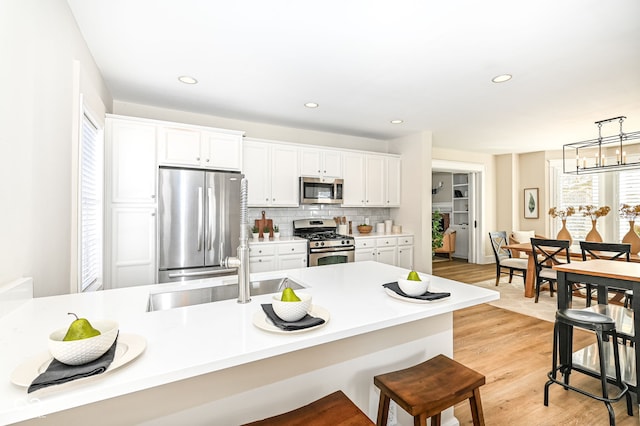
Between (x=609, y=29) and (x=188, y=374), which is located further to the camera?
(x=609, y=29)

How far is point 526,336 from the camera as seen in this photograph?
3.31m

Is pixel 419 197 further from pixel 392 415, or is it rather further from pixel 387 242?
pixel 392 415

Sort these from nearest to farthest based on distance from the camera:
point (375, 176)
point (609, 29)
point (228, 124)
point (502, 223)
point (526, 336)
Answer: point (609, 29) → point (526, 336) → point (228, 124) → point (375, 176) → point (502, 223)

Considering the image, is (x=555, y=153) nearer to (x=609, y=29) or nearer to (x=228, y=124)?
(x=609, y=29)

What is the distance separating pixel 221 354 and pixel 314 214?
403cm

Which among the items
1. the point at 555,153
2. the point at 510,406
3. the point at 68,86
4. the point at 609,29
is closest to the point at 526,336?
the point at 510,406

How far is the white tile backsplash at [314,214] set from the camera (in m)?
4.61

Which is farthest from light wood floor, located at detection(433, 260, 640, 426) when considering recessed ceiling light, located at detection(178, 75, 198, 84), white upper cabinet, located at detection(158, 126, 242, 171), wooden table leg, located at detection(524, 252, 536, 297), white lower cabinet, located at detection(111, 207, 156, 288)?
recessed ceiling light, located at detection(178, 75, 198, 84)

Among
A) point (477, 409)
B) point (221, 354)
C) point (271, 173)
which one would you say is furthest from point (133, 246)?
point (477, 409)

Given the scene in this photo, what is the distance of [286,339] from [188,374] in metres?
0.32

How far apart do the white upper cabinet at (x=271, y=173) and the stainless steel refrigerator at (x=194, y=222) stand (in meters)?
0.54

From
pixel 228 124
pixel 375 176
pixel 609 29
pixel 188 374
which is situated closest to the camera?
pixel 188 374

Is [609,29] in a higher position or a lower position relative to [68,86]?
higher

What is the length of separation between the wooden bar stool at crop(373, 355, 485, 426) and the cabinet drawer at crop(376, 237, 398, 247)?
3.30 m
